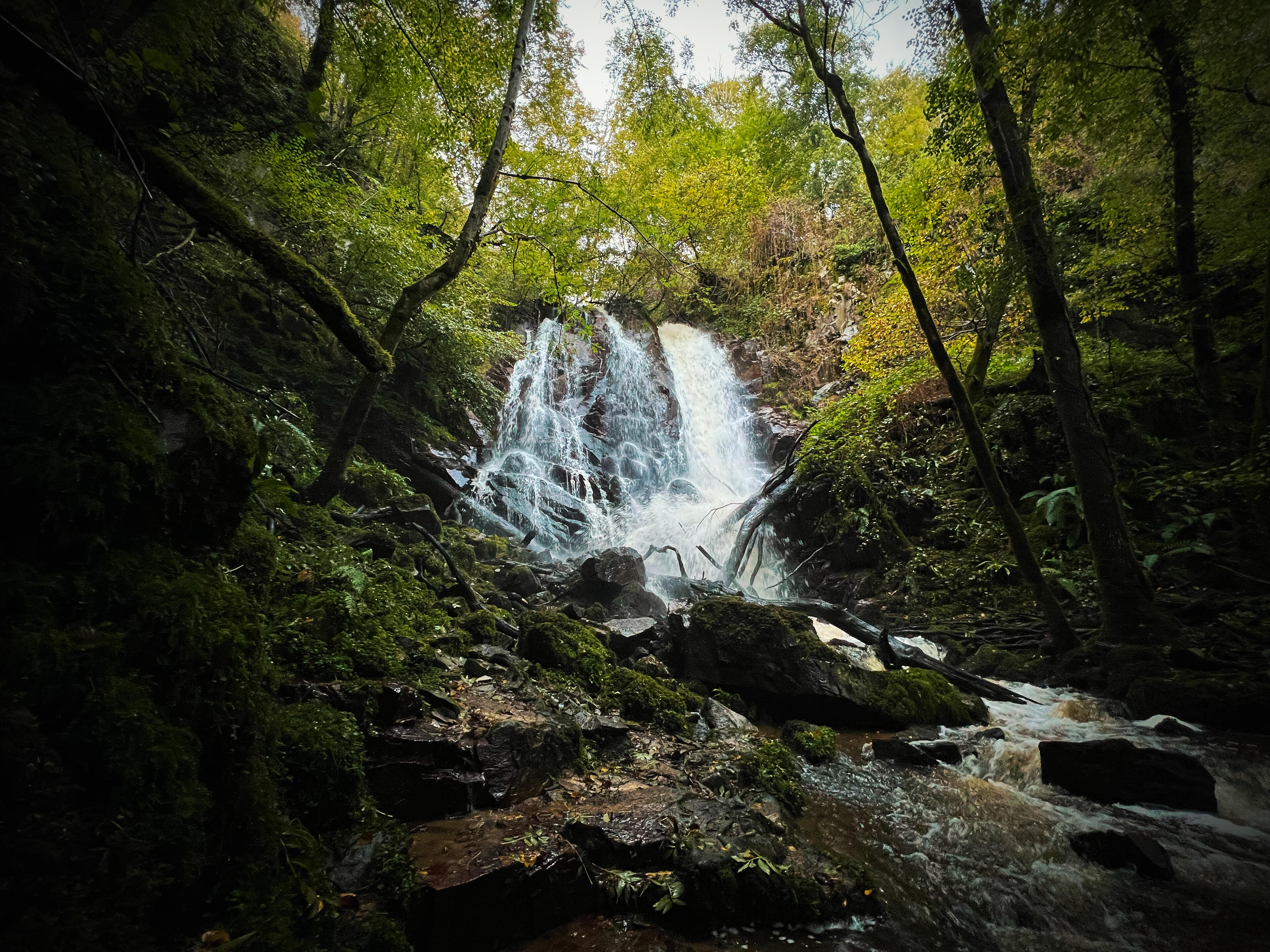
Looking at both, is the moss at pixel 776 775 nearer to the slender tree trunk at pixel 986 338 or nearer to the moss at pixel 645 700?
the moss at pixel 645 700

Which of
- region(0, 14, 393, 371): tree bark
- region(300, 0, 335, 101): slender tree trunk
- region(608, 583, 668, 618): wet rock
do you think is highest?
region(300, 0, 335, 101): slender tree trunk

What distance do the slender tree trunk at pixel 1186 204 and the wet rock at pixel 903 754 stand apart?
8.61 metres

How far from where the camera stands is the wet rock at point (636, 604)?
8914 millimetres

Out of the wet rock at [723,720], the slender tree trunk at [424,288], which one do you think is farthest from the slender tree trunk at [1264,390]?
the slender tree trunk at [424,288]

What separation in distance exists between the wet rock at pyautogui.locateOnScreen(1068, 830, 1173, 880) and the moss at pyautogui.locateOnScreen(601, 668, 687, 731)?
290 centimetres

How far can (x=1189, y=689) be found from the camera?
16.6ft

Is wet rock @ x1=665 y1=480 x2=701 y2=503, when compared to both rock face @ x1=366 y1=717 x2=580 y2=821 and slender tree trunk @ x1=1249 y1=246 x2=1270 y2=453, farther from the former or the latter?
rock face @ x1=366 y1=717 x2=580 y2=821

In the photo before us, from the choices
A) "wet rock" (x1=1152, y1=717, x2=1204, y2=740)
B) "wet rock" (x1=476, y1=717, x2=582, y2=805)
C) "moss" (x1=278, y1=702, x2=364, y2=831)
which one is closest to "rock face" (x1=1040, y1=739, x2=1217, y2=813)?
"wet rock" (x1=1152, y1=717, x2=1204, y2=740)

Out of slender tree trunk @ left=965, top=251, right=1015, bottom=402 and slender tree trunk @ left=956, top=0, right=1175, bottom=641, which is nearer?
slender tree trunk @ left=956, top=0, right=1175, bottom=641

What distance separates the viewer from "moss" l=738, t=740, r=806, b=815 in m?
3.85

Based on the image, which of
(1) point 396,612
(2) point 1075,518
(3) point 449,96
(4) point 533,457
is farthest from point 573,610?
(4) point 533,457

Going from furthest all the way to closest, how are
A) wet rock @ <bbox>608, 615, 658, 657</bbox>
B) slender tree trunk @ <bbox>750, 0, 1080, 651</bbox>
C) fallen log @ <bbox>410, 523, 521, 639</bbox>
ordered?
slender tree trunk @ <bbox>750, 0, 1080, 651</bbox> < wet rock @ <bbox>608, 615, 658, 657</bbox> < fallen log @ <bbox>410, 523, 521, 639</bbox>

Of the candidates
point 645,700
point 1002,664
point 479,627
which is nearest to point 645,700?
point 645,700

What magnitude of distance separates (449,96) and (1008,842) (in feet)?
32.5
